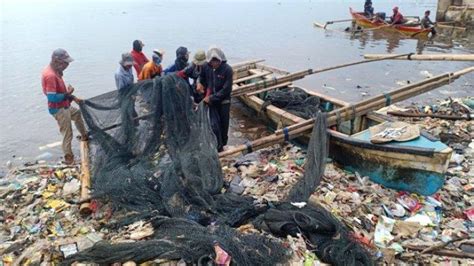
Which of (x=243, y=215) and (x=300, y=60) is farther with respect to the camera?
(x=300, y=60)

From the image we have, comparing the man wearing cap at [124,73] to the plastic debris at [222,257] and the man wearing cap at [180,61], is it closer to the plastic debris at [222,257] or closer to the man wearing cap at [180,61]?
the man wearing cap at [180,61]

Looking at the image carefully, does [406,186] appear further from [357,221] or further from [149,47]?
[149,47]

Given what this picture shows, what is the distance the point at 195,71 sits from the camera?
695 centimetres

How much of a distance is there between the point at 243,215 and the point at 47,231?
97.8 inches

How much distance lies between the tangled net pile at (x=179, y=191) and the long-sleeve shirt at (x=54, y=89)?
0.61 metres

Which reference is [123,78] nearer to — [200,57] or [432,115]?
[200,57]

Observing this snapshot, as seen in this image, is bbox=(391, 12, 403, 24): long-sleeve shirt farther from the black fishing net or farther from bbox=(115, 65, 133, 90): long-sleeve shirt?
bbox=(115, 65, 133, 90): long-sleeve shirt

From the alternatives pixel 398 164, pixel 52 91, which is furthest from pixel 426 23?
pixel 52 91

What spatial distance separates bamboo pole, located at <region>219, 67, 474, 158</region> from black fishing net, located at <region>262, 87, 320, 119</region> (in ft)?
3.38

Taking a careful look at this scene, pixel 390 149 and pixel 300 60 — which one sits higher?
pixel 390 149

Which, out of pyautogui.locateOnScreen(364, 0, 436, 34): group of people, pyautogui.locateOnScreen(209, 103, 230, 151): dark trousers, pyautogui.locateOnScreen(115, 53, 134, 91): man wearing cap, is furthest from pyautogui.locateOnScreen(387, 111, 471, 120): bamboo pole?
pyautogui.locateOnScreen(364, 0, 436, 34): group of people

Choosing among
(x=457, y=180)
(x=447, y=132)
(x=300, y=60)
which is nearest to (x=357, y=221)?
(x=457, y=180)

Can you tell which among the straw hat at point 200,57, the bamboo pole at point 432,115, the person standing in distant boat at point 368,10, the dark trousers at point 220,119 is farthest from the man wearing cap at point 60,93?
the person standing in distant boat at point 368,10

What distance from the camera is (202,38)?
27.3m
